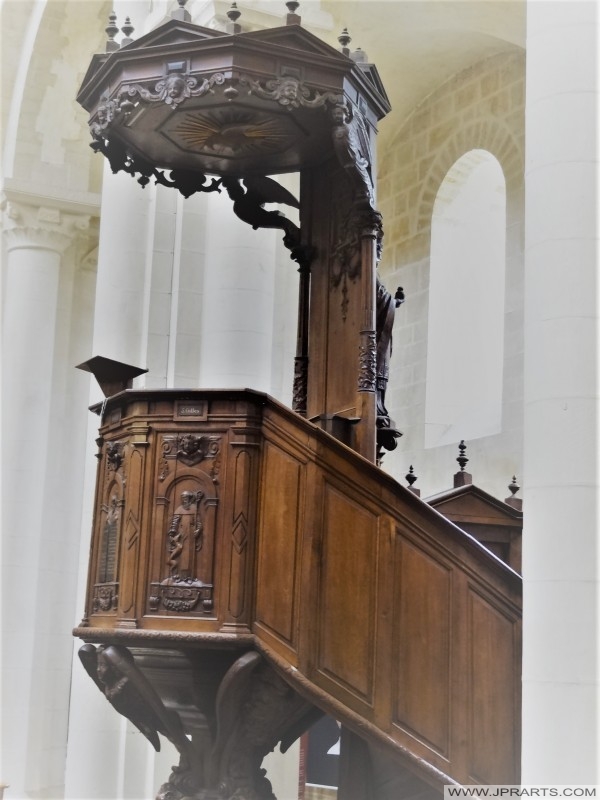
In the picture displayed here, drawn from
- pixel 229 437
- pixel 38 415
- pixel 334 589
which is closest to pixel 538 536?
pixel 334 589

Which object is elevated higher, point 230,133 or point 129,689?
point 230,133

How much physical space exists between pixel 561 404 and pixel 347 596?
4.73 ft

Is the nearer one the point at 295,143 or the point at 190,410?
the point at 190,410

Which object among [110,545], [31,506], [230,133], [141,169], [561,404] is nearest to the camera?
[561,404]

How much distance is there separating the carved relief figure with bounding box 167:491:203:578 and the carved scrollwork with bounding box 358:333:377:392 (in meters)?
1.36

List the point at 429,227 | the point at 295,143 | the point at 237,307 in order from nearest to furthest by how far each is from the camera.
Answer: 1. the point at 295,143
2. the point at 237,307
3. the point at 429,227

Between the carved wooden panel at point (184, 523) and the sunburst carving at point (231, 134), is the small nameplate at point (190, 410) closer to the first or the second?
the carved wooden panel at point (184, 523)

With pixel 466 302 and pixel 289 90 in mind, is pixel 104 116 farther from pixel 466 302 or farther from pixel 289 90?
pixel 466 302

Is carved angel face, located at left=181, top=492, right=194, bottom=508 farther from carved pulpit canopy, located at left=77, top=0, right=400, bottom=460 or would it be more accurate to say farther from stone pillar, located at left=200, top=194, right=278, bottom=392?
stone pillar, located at left=200, top=194, right=278, bottom=392

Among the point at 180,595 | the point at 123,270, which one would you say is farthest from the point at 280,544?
the point at 123,270

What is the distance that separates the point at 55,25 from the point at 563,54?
30.1 feet

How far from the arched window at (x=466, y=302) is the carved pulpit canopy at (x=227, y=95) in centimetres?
524

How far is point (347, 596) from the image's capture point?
509 centimetres

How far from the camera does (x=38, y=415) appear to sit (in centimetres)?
1309
